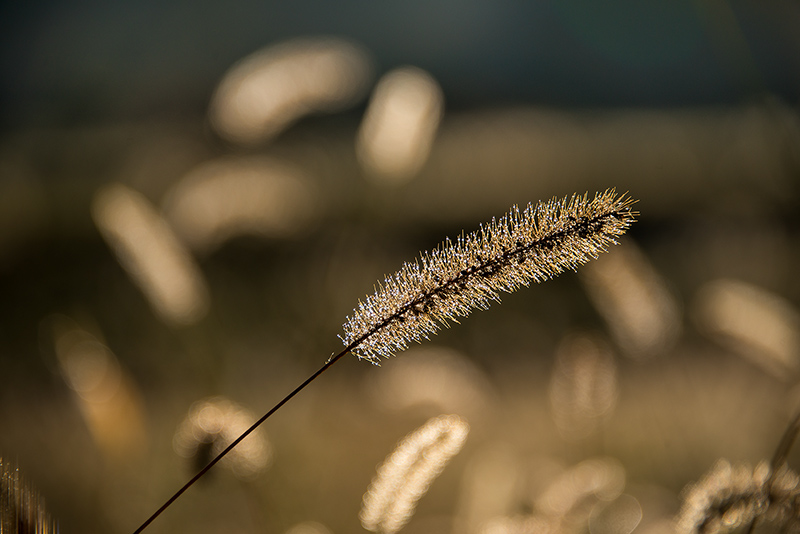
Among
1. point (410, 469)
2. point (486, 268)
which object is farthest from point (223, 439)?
point (486, 268)

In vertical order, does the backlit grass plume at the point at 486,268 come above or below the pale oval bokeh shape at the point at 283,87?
below

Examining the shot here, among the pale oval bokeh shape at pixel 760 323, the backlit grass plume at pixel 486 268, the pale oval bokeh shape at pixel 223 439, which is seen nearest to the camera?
the backlit grass plume at pixel 486 268

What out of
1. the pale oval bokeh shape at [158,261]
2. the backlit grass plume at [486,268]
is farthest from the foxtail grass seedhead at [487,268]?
the pale oval bokeh shape at [158,261]

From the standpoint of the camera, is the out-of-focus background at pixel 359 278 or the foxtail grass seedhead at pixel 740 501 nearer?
the foxtail grass seedhead at pixel 740 501

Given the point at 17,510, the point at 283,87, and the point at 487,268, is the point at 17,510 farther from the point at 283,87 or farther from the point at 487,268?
the point at 283,87

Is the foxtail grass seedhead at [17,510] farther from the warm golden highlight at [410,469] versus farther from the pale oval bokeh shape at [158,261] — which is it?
the pale oval bokeh shape at [158,261]

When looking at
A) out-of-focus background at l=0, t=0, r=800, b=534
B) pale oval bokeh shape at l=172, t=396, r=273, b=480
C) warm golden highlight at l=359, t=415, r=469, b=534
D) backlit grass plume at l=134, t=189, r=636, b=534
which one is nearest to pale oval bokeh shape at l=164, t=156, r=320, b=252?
out-of-focus background at l=0, t=0, r=800, b=534

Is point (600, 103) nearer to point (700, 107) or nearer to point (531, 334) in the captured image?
point (700, 107)
